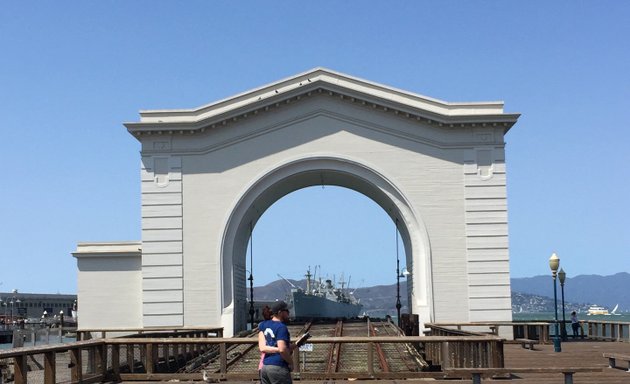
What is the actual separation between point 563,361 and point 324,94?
681 inches

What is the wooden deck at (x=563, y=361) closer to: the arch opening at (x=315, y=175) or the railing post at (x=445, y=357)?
the railing post at (x=445, y=357)

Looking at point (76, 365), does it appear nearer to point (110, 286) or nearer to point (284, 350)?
point (284, 350)

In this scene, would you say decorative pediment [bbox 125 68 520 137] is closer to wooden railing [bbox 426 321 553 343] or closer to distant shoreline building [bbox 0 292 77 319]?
wooden railing [bbox 426 321 553 343]

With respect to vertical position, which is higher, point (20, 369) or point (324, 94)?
point (324, 94)

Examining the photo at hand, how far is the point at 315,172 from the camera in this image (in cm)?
3947

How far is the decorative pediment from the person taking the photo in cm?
3819

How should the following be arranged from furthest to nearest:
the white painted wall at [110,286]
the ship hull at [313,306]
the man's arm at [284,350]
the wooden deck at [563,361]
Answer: the ship hull at [313,306] < the white painted wall at [110,286] < the wooden deck at [563,361] < the man's arm at [284,350]

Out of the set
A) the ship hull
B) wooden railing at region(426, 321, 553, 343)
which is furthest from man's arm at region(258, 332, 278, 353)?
the ship hull

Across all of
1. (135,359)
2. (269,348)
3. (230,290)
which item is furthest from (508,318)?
(269,348)

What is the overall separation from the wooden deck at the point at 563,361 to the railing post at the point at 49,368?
10.0 feet

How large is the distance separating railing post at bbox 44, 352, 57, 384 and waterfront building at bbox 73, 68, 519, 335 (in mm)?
21036

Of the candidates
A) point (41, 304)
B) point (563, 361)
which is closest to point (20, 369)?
point (563, 361)

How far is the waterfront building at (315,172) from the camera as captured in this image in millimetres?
37938

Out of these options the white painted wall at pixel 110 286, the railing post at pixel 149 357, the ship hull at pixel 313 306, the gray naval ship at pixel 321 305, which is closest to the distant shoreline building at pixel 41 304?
the gray naval ship at pixel 321 305
